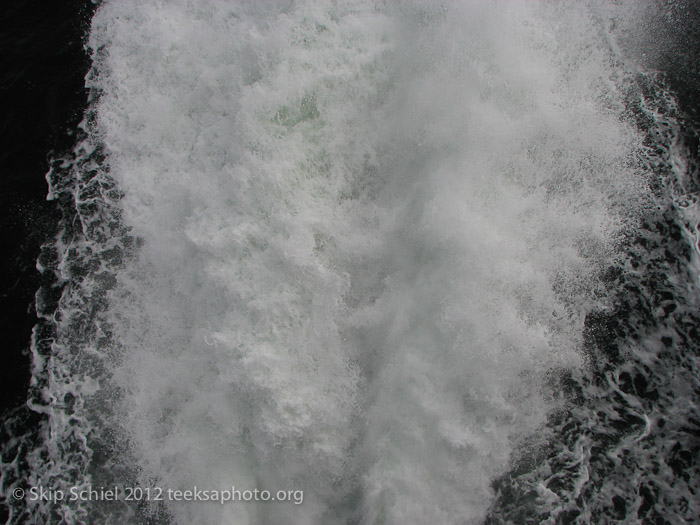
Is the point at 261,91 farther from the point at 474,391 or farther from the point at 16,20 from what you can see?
the point at 16,20

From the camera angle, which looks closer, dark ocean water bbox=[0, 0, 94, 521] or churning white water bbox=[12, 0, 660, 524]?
churning white water bbox=[12, 0, 660, 524]

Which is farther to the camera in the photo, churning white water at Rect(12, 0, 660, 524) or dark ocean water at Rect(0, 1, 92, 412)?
dark ocean water at Rect(0, 1, 92, 412)

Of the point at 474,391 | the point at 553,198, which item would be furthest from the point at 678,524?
the point at 553,198
